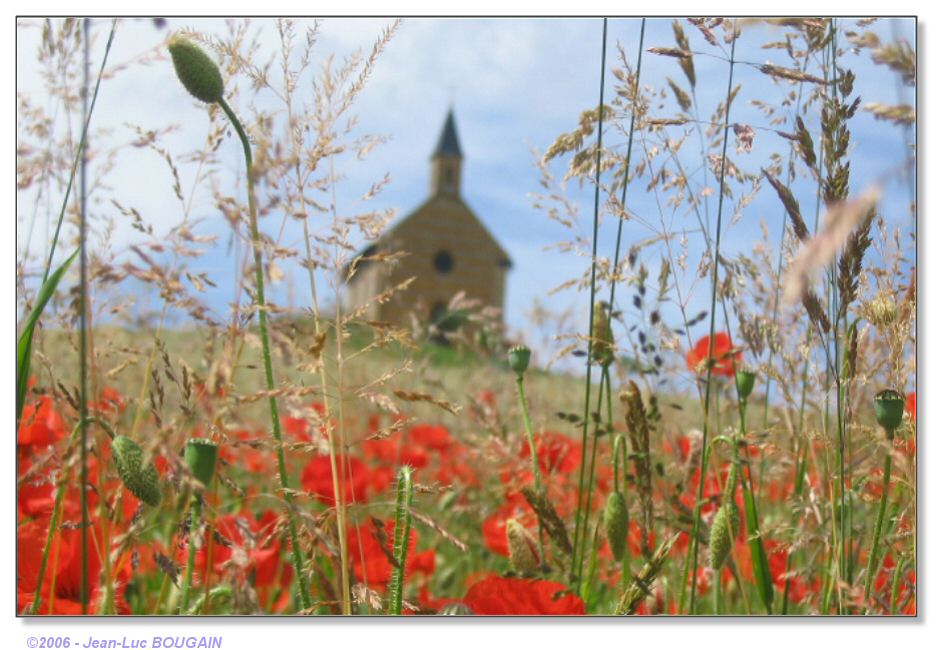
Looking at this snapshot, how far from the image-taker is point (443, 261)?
85.6 inches

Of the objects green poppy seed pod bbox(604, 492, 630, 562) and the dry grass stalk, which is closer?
the dry grass stalk

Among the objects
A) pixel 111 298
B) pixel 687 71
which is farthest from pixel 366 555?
pixel 687 71

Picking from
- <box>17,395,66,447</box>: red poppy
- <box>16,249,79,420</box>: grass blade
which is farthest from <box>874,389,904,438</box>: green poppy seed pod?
<box>17,395,66,447</box>: red poppy

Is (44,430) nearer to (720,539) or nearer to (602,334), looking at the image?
(602,334)

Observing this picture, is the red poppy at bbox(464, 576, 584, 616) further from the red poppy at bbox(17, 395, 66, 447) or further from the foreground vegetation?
the red poppy at bbox(17, 395, 66, 447)

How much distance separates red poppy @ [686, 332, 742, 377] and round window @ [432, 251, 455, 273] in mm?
924

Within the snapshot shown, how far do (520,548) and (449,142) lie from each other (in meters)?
0.75

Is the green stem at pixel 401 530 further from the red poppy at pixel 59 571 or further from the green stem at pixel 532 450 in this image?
the red poppy at pixel 59 571

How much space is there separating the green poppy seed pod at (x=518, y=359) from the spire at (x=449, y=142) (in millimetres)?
459

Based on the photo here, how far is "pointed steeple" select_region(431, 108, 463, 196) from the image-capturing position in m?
1.44

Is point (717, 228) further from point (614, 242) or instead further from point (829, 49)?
point (829, 49)

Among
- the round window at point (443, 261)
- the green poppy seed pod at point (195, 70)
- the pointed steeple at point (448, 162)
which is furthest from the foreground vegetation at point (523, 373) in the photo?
the round window at point (443, 261)

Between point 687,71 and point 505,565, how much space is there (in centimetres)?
108

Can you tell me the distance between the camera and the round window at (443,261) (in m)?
2.13
